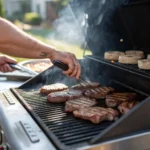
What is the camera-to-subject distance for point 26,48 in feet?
7.86

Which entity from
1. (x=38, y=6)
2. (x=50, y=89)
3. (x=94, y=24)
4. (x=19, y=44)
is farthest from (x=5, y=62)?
(x=38, y=6)

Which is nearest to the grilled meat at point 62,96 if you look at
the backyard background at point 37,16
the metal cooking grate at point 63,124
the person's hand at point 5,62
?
the metal cooking grate at point 63,124

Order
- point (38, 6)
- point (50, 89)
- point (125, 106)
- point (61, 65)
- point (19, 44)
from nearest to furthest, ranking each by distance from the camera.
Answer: point (125, 106) → point (61, 65) → point (19, 44) → point (50, 89) → point (38, 6)

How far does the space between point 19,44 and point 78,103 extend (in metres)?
0.74

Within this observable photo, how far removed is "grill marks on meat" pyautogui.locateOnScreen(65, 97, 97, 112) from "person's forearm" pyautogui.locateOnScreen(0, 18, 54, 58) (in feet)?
1.61

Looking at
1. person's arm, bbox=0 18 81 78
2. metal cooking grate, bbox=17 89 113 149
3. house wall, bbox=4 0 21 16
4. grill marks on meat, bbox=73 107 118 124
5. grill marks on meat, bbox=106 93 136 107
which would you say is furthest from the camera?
house wall, bbox=4 0 21 16

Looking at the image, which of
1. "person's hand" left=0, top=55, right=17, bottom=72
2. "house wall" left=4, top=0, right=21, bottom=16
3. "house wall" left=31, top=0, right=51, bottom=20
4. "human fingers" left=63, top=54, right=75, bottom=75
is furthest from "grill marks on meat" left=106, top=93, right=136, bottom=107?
"house wall" left=4, top=0, right=21, bottom=16

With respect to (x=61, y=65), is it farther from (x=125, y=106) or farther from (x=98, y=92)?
(x=125, y=106)

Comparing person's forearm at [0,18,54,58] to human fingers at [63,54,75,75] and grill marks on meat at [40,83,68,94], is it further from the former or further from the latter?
grill marks on meat at [40,83,68,94]

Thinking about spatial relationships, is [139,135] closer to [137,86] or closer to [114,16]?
[137,86]

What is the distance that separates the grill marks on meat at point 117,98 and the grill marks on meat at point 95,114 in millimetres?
230

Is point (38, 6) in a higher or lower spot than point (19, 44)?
higher

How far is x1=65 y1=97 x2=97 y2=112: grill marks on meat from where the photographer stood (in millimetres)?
2024

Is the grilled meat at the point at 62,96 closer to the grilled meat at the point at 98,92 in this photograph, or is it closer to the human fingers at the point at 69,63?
the grilled meat at the point at 98,92
